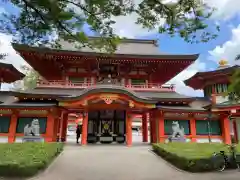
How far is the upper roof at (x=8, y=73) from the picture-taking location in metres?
19.6

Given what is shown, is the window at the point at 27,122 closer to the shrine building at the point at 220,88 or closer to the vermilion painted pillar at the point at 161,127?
the vermilion painted pillar at the point at 161,127

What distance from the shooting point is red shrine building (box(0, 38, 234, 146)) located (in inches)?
651

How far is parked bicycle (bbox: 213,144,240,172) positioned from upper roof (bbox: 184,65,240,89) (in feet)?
32.6

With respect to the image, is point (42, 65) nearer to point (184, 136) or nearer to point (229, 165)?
point (184, 136)

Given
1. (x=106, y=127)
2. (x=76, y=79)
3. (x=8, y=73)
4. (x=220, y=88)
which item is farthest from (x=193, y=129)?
(x=8, y=73)

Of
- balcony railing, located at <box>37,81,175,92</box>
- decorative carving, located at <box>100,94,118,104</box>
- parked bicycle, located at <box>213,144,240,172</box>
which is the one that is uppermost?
balcony railing, located at <box>37,81,175,92</box>

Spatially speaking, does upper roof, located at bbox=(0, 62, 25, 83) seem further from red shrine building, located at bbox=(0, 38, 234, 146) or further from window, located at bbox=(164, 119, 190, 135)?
window, located at bbox=(164, 119, 190, 135)

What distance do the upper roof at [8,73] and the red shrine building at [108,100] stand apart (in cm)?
211

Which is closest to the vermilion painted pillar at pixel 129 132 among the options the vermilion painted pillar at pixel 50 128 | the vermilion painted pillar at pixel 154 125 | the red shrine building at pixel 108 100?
the red shrine building at pixel 108 100

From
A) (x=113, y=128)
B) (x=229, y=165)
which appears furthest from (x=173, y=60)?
(x=229, y=165)

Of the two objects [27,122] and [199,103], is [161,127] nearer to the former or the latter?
[199,103]

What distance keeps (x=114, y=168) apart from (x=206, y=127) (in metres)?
11.2

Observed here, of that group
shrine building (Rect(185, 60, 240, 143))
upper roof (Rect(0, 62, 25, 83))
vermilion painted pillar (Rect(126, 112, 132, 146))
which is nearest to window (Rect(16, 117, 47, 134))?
upper roof (Rect(0, 62, 25, 83))

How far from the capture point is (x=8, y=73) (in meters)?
21.1
